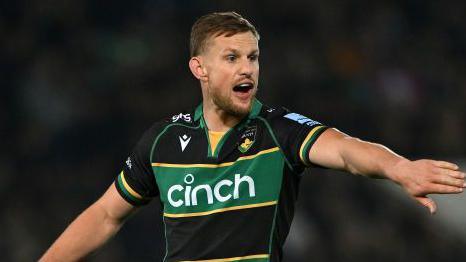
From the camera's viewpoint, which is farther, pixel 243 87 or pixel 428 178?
pixel 243 87

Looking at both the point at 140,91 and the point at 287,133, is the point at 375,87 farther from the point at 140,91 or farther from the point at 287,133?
the point at 287,133

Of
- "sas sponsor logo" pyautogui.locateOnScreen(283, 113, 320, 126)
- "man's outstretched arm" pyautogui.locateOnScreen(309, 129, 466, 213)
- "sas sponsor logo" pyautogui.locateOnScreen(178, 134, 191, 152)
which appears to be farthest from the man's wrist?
"sas sponsor logo" pyautogui.locateOnScreen(178, 134, 191, 152)

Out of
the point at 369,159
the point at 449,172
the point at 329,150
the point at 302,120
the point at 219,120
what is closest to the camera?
the point at 449,172

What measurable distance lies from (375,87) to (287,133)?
5.34 meters

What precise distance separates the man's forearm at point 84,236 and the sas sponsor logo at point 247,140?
830mm

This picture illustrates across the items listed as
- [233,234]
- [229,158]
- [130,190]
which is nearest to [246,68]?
[229,158]

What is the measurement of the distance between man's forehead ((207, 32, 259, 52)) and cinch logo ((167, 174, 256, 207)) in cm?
55

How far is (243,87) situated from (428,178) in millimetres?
1183

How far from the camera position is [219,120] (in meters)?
4.39

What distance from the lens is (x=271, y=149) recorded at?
4180 mm

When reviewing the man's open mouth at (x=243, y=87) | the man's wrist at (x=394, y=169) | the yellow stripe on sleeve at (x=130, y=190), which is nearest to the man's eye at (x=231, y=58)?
the man's open mouth at (x=243, y=87)

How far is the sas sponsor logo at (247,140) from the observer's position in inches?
167

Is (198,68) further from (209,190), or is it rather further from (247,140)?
(209,190)

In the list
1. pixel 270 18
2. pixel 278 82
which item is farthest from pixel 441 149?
pixel 270 18
